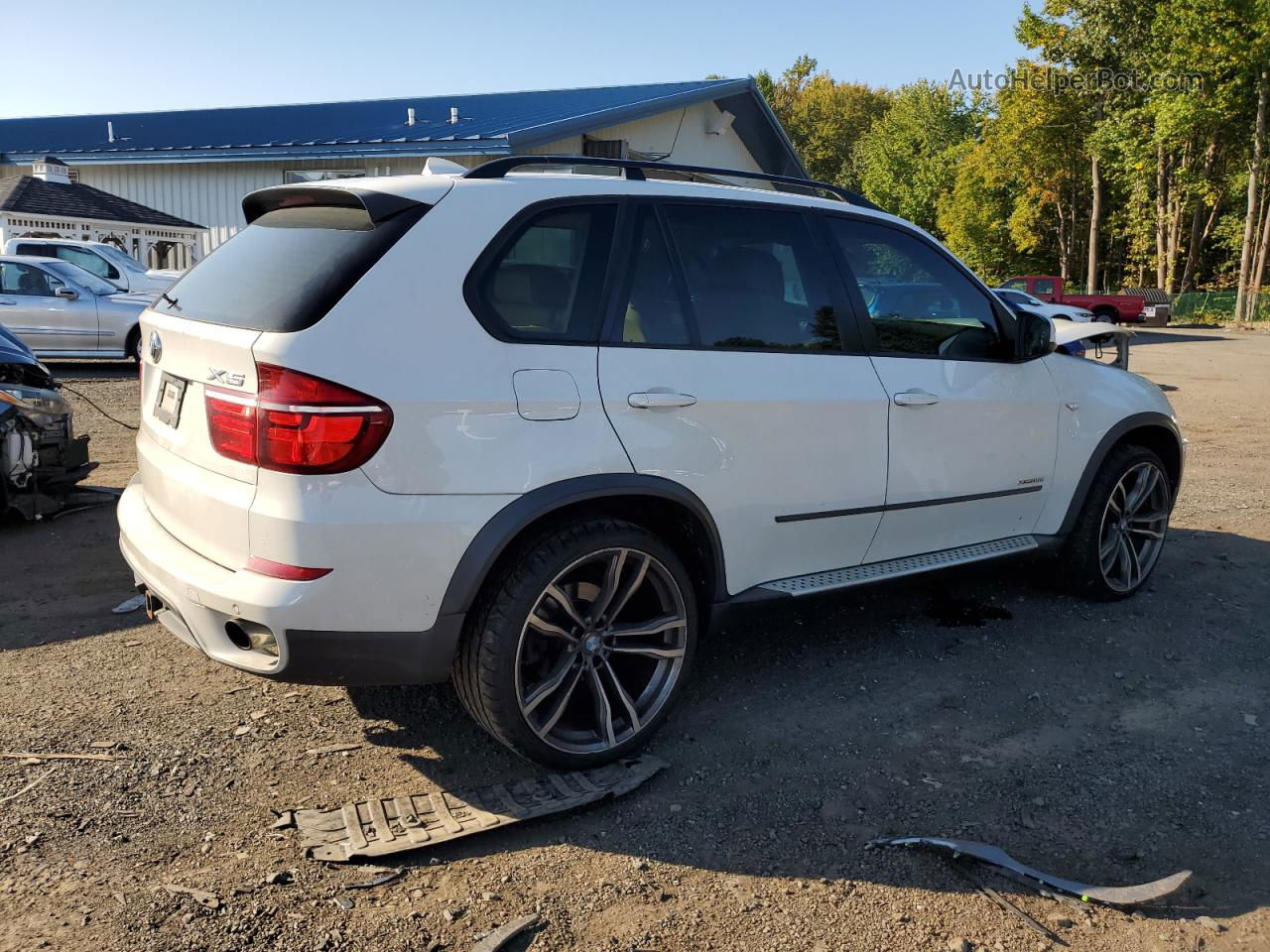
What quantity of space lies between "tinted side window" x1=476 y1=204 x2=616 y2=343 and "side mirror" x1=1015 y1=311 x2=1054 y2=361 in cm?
207

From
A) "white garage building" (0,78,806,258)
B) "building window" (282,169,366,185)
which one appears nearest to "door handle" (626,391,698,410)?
"white garage building" (0,78,806,258)

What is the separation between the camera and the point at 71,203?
69.5 feet

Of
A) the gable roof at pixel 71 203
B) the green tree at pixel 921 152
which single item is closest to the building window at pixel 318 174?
the gable roof at pixel 71 203

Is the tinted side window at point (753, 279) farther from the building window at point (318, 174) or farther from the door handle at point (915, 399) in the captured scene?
the building window at point (318, 174)

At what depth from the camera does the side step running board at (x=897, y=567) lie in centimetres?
397

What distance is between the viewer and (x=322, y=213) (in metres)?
3.43

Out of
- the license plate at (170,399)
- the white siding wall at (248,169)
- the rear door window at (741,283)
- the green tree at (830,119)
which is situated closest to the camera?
the license plate at (170,399)

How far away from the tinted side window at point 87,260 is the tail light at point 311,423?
15315 mm

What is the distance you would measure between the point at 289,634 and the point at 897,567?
2441 millimetres

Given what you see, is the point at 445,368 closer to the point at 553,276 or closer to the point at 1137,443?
the point at 553,276

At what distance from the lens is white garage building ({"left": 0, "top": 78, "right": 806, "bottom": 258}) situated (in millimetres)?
17580

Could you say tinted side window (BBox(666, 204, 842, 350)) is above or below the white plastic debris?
above

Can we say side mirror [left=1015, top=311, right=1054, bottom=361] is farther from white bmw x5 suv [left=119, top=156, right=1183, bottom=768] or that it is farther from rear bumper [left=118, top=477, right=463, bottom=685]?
rear bumper [left=118, top=477, right=463, bottom=685]

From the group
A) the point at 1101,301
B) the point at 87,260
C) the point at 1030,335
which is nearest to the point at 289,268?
the point at 1030,335
